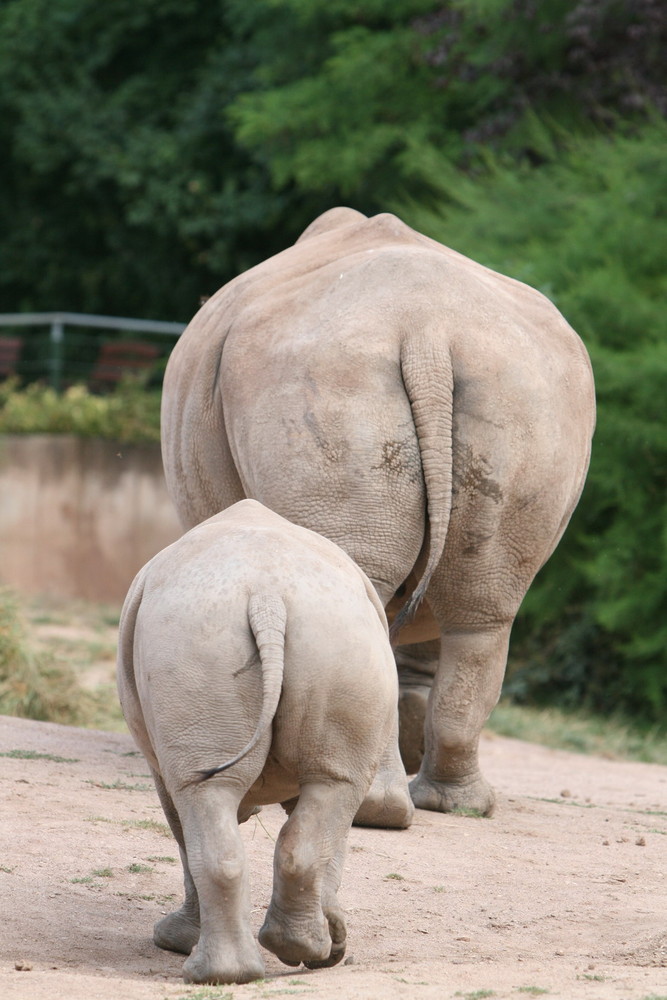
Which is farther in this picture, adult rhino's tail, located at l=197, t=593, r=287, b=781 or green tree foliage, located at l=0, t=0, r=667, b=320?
green tree foliage, located at l=0, t=0, r=667, b=320

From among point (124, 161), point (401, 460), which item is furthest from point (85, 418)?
point (401, 460)

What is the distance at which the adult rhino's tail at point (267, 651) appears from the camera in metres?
3.71

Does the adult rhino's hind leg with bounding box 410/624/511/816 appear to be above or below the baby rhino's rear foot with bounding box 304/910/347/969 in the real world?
below

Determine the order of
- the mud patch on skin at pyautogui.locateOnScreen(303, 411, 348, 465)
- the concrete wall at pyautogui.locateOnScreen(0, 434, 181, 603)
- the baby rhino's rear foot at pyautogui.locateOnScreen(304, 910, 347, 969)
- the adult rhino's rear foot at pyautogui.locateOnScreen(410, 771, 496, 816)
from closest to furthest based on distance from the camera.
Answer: the baby rhino's rear foot at pyautogui.locateOnScreen(304, 910, 347, 969)
the mud patch on skin at pyautogui.locateOnScreen(303, 411, 348, 465)
the adult rhino's rear foot at pyautogui.locateOnScreen(410, 771, 496, 816)
the concrete wall at pyautogui.locateOnScreen(0, 434, 181, 603)

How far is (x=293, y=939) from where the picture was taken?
3969 mm

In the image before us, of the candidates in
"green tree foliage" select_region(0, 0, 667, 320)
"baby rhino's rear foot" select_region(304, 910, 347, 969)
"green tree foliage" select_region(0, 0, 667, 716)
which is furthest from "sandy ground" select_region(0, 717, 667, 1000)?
"green tree foliage" select_region(0, 0, 667, 320)

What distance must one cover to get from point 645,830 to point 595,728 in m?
5.79

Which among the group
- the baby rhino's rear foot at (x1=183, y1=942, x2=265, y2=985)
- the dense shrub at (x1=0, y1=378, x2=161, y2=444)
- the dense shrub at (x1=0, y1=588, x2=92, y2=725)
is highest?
the baby rhino's rear foot at (x1=183, y1=942, x2=265, y2=985)

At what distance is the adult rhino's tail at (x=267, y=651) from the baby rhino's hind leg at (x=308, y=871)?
0.94ft

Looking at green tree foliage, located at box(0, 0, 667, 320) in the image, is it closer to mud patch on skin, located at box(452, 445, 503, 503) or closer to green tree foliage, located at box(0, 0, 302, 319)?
green tree foliage, located at box(0, 0, 302, 319)

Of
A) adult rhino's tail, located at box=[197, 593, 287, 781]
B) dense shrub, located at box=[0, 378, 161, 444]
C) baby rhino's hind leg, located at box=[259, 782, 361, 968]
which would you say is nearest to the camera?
adult rhino's tail, located at box=[197, 593, 287, 781]

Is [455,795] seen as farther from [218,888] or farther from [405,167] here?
[405,167]

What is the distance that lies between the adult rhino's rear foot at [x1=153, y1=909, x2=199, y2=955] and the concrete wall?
40.1 ft

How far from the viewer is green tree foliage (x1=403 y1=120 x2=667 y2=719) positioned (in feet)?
41.1
